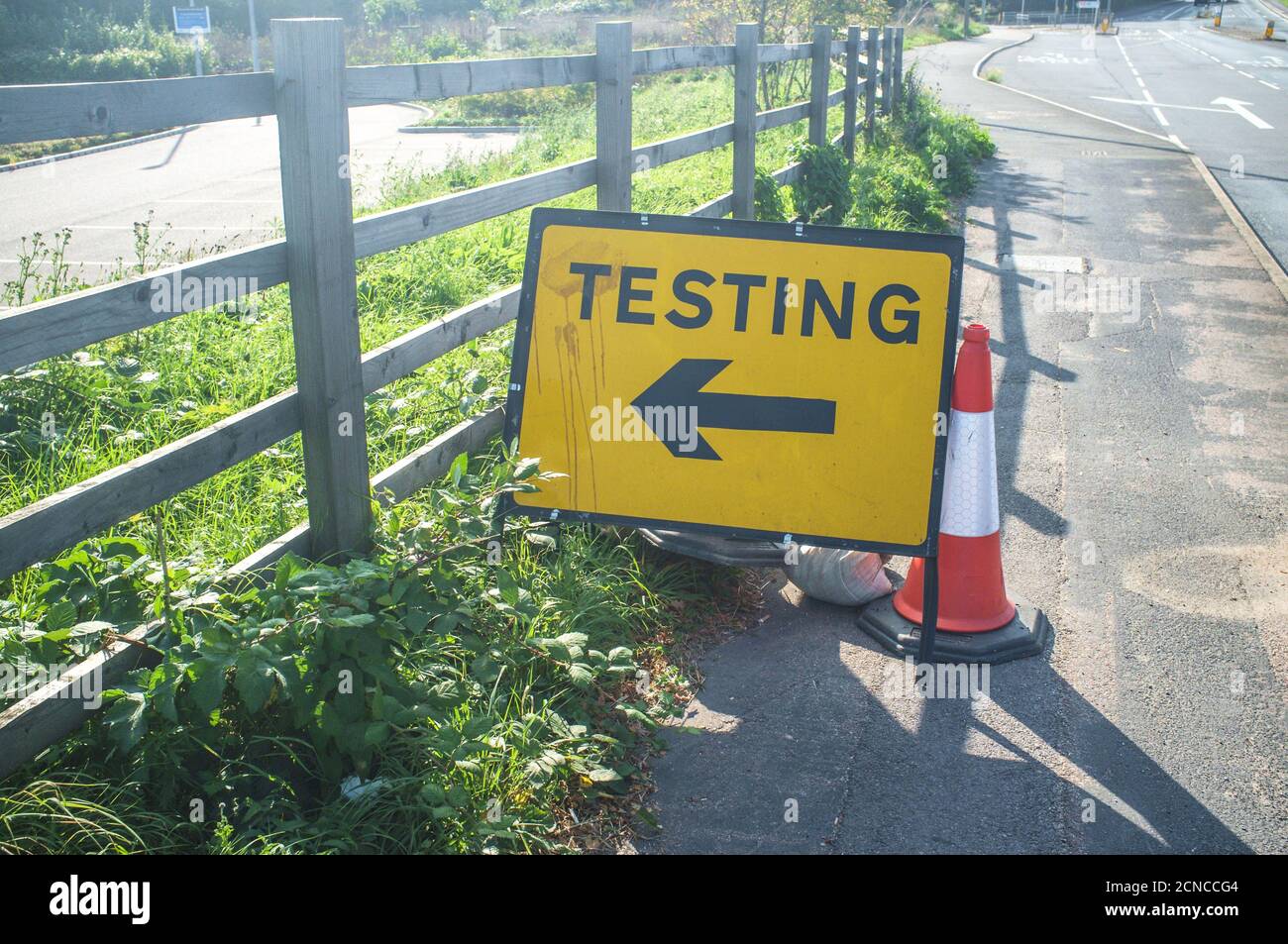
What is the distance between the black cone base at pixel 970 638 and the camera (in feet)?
13.8

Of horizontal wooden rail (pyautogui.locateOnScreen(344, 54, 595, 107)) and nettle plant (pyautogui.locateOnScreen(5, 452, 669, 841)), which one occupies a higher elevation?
horizontal wooden rail (pyautogui.locateOnScreen(344, 54, 595, 107))

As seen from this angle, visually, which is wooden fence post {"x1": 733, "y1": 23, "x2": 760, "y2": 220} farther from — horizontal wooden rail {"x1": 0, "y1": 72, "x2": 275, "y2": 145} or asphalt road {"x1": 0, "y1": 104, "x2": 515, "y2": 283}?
horizontal wooden rail {"x1": 0, "y1": 72, "x2": 275, "y2": 145}

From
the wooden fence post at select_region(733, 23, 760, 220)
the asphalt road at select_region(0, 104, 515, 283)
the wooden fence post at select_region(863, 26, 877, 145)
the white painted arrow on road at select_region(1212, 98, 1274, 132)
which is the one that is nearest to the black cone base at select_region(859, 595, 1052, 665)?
the asphalt road at select_region(0, 104, 515, 283)

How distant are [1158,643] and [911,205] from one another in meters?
8.34

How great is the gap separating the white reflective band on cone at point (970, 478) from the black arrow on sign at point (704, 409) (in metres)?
0.49

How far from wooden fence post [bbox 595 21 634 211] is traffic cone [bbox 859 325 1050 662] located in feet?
6.66

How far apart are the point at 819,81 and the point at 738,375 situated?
7.35 meters

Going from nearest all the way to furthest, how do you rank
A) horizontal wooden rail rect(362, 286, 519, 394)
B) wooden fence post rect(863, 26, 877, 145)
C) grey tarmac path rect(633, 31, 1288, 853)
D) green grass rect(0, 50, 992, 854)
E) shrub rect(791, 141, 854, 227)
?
green grass rect(0, 50, 992, 854), grey tarmac path rect(633, 31, 1288, 853), horizontal wooden rail rect(362, 286, 519, 394), shrub rect(791, 141, 854, 227), wooden fence post rect(863, 26, 877, 145)

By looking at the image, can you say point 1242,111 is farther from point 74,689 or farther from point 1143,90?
point 74,689

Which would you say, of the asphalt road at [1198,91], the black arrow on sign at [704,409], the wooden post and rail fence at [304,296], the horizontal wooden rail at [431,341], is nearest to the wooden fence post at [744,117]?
the wooden post and rail fence at [304,296]

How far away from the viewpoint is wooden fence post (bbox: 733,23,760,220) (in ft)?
26.4

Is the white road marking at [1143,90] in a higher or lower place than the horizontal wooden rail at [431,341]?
higher

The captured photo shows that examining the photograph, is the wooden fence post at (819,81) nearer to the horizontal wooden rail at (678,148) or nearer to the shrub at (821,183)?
the shrub at (821,183)
